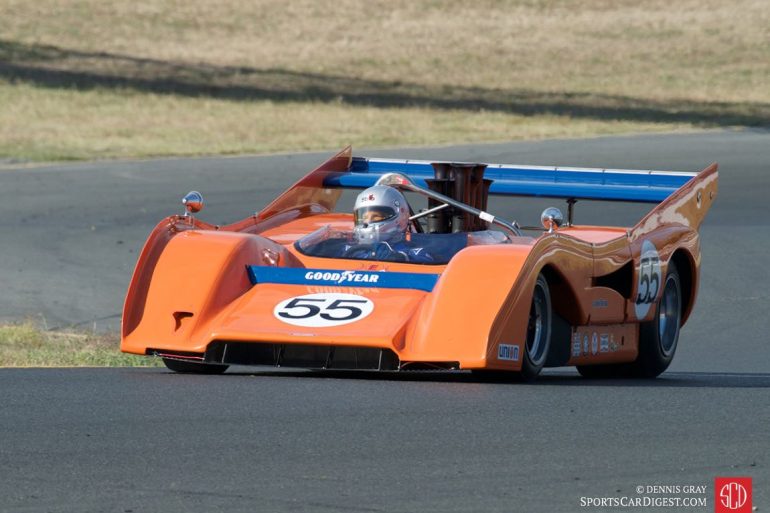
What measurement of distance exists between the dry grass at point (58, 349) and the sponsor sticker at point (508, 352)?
9.49 ft

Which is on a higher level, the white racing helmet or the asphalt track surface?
the white racing helmet

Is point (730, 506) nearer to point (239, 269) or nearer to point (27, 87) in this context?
point (239, 269)

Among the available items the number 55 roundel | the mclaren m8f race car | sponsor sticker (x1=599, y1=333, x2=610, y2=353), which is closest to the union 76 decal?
the mclaren m8f race car

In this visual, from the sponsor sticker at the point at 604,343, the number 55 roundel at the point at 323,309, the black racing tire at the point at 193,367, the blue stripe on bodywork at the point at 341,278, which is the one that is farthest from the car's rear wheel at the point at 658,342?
the black racing tire at the point at 193,367

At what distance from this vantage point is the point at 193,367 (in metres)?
9.14

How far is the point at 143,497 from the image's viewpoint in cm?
537

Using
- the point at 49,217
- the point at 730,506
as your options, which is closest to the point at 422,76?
the point at 49,217

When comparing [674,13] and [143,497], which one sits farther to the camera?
[674,13]

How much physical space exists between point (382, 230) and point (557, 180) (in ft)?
9.40

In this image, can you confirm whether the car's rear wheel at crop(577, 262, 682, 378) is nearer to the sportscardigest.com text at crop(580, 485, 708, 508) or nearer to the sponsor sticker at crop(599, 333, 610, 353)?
the sponsor sticker at crop(599, 333, 610, 353)

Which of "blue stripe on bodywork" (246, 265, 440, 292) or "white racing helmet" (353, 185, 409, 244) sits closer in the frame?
"blue stripe on bodywork" (246, 265, 440, 292)

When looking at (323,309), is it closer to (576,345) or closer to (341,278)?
(341,278)

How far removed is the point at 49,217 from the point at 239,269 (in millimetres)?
11301

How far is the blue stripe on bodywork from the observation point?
8734 millimetres
